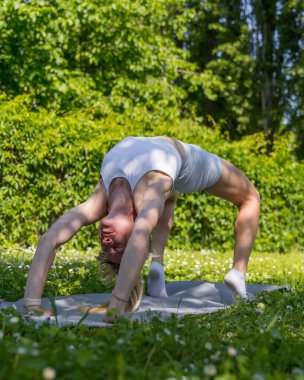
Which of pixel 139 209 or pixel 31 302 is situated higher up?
pixel 139 209

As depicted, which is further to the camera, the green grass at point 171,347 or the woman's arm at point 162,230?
the woman's arm at point 162,230

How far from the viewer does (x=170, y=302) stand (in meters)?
4.50

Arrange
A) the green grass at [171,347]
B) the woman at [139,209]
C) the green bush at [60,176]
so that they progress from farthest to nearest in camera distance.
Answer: the green bush at [60,176] → the woman at [139,209] → the green grass at [171,347]

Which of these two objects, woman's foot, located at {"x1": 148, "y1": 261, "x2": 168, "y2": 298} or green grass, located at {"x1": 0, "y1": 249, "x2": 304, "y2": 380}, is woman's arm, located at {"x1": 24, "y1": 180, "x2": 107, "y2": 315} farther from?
woman's foot, located at {"x1": 148, "y1": 261, "x2": 168, "y2": 298}

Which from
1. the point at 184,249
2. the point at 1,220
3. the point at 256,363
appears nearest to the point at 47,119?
the point at 1,220

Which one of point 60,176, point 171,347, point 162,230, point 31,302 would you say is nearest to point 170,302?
point 162,230

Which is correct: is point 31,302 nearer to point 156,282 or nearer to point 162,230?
point 156,282

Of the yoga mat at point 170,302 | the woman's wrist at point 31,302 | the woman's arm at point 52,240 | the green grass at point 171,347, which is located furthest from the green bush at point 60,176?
the woman's wrist at point 31,302

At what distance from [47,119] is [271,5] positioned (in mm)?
14203

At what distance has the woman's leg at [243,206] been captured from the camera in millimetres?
4574

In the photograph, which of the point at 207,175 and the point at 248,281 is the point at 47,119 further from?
the point at 207,175

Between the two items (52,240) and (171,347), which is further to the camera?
(52,240)

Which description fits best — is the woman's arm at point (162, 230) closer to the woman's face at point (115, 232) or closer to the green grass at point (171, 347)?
the green grass at point (171, 347)

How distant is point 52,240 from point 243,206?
1.69 m
